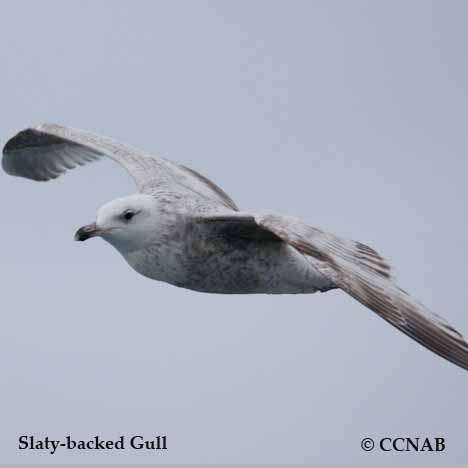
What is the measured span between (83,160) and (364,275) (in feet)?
24.6

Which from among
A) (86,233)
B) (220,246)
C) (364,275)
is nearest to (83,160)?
(220,246)

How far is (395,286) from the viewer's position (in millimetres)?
11359

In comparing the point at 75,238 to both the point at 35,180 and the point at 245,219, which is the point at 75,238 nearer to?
the point at 245,219

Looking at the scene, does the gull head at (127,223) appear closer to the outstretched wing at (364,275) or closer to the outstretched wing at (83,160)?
the outstretched wing at (364,275)

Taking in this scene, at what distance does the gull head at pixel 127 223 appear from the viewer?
497 inches

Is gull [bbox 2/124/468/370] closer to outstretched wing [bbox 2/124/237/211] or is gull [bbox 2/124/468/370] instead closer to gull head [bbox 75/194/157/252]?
gull head [bbox 75/194/157/252]

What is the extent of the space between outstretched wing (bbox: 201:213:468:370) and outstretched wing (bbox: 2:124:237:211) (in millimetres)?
2023

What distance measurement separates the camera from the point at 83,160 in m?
17.9

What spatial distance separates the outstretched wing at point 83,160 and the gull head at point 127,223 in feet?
2.73

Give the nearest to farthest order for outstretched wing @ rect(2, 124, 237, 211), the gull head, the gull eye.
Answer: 1. the gull head
2. the gull eye
3. outstretched wing @ rect(2, 124, 237, 211)

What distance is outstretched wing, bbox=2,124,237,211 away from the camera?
14703 mm

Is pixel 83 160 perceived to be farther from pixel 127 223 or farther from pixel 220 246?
pixel 220 246

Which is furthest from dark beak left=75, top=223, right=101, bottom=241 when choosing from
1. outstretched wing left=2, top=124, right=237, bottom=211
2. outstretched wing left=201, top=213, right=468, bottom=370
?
outstretched wing left=2, top=124, right=237, bottom=211

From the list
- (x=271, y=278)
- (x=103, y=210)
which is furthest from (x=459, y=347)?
(x=103, y=210)
